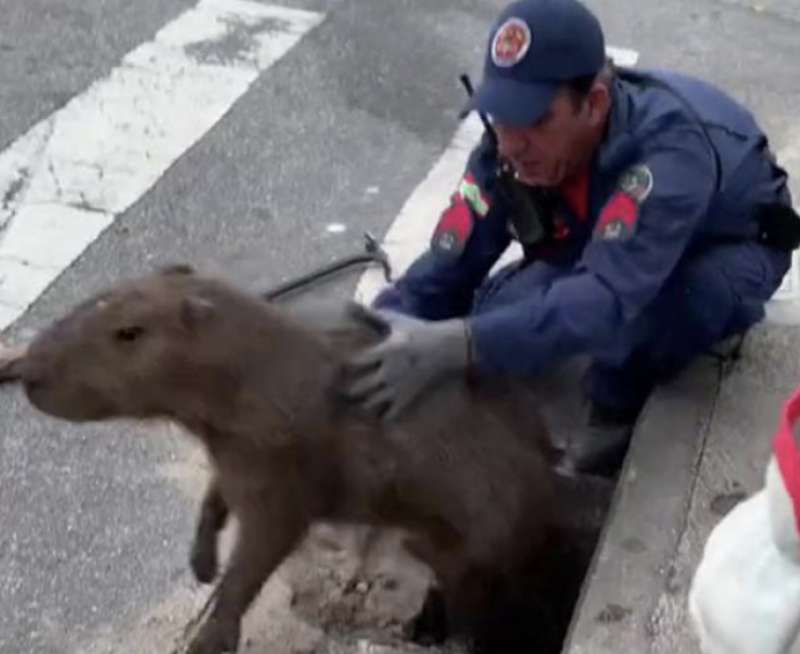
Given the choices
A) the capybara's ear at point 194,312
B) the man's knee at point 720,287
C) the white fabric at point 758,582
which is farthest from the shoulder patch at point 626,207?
the white fabric at point 758,582

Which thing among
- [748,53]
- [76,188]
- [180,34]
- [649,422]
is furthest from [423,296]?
[748,53]

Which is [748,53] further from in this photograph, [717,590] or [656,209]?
[717,590]

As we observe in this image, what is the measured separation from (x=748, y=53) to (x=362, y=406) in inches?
169

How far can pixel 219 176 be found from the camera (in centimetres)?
621

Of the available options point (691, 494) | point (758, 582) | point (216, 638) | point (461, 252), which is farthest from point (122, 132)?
point (758, 582)

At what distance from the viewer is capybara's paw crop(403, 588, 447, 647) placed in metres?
4.13

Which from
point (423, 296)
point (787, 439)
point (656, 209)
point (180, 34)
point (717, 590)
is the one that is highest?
point (787, 439)

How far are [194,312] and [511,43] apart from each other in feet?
2.73

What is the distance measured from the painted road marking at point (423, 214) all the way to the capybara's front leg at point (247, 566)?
145 centimetres

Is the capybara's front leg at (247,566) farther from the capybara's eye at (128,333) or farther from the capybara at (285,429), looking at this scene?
the capybara's eye at (128,333)

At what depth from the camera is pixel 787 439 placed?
2355mm

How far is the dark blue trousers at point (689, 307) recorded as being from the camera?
4.10m

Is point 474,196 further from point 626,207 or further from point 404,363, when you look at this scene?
point 404,363

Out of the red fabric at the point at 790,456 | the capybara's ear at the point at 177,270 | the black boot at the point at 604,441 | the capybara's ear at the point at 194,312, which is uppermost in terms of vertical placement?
the red fabric at the point at 790,456
